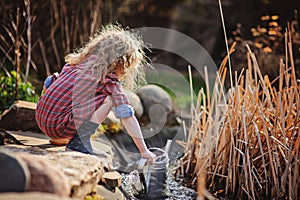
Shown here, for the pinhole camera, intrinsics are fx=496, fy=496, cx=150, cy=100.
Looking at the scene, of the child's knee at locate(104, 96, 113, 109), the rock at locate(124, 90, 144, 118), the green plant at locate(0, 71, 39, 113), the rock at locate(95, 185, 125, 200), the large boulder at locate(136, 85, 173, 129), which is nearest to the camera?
the rock at locate(95, 185, 125, 200)

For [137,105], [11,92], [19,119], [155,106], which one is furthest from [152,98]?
[19,119]

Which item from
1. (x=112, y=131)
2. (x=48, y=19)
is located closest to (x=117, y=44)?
(x=112, y=131)

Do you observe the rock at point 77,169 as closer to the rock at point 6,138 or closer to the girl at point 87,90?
the girl at point 87,90

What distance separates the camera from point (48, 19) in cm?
483

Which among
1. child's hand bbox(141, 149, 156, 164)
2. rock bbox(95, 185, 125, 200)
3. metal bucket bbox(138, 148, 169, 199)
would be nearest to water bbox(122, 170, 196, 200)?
metal bucket bbox(138, 148, 169, 199)

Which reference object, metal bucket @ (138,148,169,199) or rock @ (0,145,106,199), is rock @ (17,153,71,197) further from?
metal bucket @ (138,148,169,199)

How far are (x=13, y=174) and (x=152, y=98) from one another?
2569 mm

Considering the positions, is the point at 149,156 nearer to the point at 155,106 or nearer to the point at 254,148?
the point at 254,148

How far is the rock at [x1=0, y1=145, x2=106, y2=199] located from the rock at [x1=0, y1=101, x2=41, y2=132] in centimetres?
91

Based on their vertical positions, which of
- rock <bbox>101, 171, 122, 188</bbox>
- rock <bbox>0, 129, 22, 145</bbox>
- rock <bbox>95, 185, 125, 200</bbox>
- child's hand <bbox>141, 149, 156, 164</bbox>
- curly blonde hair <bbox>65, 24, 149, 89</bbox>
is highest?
curly blonde hair <bbox>65, 24, 149, 89</bbox>

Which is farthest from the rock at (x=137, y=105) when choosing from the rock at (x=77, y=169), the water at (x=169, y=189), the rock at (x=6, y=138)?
the rock at (x=77, y=169)

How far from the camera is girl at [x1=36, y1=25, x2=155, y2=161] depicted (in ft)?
7.98

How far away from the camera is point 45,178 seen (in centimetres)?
158

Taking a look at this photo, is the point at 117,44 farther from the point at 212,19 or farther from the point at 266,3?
the point at 212,19
